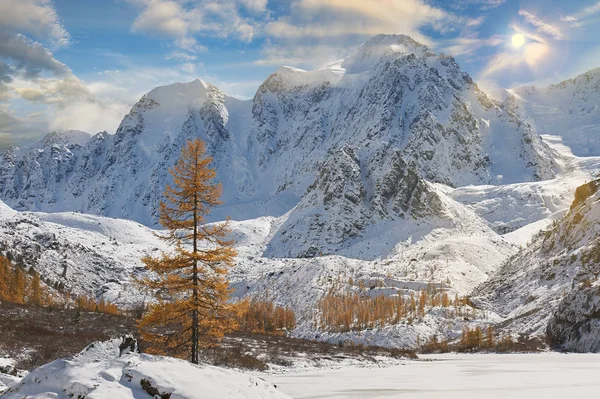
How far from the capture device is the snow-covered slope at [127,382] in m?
12.1

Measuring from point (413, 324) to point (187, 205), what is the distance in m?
96.9

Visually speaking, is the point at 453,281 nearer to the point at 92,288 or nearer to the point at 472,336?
the point at 472,336

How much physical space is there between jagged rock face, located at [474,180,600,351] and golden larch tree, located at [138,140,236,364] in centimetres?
5369

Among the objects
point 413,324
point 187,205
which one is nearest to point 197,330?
point 187,205

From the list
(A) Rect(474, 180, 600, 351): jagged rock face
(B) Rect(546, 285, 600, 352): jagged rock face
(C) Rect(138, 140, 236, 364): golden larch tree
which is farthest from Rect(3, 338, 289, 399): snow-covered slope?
(A) Rect(474, 180, 600, 351): jagged rock face

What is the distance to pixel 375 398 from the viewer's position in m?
20.5

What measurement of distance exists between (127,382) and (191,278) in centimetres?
1466

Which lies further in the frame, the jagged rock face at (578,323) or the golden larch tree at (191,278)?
the jagged rock face at (578,323)

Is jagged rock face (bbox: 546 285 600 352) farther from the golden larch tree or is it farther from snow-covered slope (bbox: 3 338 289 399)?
snow-covered slope (bbox: 3 338 289 399)

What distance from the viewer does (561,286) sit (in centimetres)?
10819

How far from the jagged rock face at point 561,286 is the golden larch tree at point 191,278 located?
53.7 metres

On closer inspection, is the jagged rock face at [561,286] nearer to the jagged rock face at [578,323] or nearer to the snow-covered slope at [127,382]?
the jagged rock face at [578,323]

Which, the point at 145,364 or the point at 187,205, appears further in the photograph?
the point at 187,205

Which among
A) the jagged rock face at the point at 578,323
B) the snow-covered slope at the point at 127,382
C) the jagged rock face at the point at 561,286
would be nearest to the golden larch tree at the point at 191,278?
the snow-covered slope at the point at 127,382
